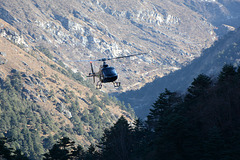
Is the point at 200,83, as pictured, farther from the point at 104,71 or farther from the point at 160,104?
the point at 104,71

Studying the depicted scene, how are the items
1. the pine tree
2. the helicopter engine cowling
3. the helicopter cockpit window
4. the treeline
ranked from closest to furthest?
the treeline → the helicopter engine cowling → the helicopter cockpit window → the pine tree

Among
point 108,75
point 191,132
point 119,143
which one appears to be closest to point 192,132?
point 191,132

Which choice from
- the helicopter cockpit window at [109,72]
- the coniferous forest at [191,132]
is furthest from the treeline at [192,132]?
the helicopter cockpit window at [109,72]

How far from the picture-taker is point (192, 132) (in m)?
37.8

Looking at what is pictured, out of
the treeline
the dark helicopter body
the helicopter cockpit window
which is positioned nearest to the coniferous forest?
the treeline

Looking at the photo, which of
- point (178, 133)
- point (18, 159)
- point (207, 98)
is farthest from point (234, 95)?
point (18, 159)

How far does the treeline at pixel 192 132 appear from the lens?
35.5 meters

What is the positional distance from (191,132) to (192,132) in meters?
0.14

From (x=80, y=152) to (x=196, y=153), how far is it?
33.3m

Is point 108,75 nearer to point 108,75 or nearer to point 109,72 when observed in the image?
point 108,75

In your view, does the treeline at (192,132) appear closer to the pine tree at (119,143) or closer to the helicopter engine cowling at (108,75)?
the pine tree at (119,143)

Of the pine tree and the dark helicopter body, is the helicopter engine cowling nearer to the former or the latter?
the dark helicopter body

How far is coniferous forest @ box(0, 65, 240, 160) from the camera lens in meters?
35.5

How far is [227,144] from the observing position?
34531mm
